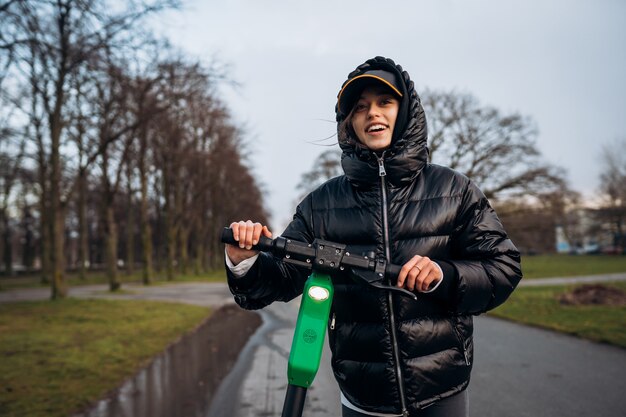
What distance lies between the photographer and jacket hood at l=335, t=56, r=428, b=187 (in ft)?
6.84

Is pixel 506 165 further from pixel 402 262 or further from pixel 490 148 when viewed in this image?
pixel 402 262

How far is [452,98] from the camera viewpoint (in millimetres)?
27750

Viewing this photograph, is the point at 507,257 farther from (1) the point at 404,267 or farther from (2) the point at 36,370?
(2) the point at 36,370

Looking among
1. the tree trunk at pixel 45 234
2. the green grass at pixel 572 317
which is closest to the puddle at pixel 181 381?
the green grass at pixel 572 317

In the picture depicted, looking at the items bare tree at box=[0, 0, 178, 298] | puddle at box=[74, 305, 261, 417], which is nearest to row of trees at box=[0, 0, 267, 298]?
bare tree at box=[0, 0, 178, 298]

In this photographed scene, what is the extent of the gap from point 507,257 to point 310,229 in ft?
2.83

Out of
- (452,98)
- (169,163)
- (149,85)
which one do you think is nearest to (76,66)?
(149,85)

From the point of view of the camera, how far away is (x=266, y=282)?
205cm

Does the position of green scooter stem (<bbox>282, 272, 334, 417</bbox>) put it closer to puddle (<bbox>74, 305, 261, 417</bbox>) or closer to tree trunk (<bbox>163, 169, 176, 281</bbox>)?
puddle (<bbox>74, 305, 261, 417</bbox>)

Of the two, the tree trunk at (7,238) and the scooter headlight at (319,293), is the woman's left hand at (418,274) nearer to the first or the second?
the scooter headlight at (319,293)

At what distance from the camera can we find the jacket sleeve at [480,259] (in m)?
1.87

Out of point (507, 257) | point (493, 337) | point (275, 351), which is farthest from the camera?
point (493, 337)

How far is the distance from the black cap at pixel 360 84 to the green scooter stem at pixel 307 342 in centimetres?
85

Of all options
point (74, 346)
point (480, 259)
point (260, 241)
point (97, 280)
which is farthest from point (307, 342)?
point (97, 280)
